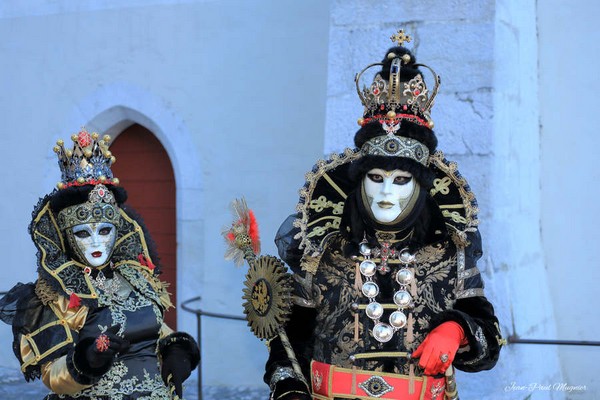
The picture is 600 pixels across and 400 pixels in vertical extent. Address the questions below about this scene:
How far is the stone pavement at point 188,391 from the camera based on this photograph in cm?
712

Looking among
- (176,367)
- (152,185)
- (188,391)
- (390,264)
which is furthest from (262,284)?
(152,185)

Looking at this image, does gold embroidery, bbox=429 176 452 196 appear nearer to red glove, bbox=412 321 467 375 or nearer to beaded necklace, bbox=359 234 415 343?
beaded necklace, bbox=359 234 415 343

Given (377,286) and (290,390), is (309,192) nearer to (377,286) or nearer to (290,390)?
(377,286)

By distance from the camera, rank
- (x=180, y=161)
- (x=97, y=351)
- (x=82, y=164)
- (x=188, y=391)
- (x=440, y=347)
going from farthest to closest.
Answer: (x=180, y=161) < (x=188, y=391) < (x=82, y=164) < (x=97, y=351) < (x=440, y=347)

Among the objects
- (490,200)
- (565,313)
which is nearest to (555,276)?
(565,313)

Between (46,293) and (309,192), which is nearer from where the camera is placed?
(309,192)

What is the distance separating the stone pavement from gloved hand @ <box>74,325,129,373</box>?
8.73ft

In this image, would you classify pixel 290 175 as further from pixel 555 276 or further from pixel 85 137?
pixel 85 137

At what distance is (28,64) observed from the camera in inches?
320

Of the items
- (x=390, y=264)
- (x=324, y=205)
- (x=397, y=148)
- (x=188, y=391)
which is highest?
(x=397, y=148)

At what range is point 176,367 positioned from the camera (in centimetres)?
455

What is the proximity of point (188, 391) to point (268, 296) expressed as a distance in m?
3.69

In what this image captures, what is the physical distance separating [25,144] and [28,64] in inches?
26.7

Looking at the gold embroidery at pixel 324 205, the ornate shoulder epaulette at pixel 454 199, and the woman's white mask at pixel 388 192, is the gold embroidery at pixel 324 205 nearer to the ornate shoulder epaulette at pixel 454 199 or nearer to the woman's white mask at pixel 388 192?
the woman's white mask at pixel 388 192
